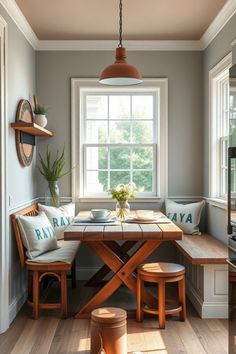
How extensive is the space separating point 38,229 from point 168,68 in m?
2.57

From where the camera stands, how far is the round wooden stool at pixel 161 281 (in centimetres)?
371

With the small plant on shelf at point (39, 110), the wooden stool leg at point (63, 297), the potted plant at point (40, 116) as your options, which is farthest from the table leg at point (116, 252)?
the small plant on shelf at point (39, 110)

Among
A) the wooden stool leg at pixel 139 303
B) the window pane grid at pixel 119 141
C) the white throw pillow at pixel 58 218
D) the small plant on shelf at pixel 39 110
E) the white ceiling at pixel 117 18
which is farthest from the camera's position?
the window pane grid at pixel 119 141

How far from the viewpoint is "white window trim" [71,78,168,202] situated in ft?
17.5

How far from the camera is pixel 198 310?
4.12m

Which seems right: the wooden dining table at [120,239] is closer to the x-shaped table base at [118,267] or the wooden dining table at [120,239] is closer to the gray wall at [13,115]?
the x-shaped table base at [118,267]

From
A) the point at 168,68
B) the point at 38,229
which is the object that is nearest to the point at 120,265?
the point at 38,229

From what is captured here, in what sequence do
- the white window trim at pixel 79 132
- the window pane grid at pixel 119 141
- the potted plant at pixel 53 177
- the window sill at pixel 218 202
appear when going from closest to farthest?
the window sill at pixel 218 202
the potted plant at pixel 53 177
the white window trim at pixel 79 132
the window pane grid at pixel 119 141

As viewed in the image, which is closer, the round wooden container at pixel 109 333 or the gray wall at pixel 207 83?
the round wooden container at pixel 109 333

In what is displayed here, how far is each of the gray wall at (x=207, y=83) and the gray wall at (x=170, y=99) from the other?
0.45ft

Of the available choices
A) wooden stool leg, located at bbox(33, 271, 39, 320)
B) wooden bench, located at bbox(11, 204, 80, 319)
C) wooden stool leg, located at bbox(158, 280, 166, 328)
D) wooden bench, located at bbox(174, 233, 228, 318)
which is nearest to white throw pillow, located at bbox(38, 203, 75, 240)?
wooden bench, located at bbox(11, 204, 80, 319)

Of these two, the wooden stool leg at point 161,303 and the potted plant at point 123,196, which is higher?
the potted plant at point 123,196

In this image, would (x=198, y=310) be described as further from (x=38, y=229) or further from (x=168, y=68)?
(x=168, y=68)

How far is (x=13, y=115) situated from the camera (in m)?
4.16
